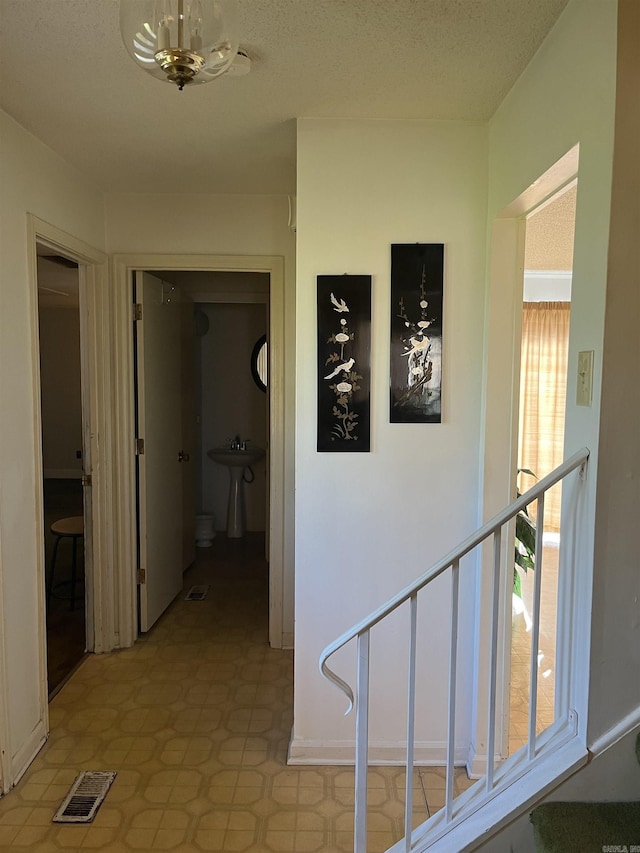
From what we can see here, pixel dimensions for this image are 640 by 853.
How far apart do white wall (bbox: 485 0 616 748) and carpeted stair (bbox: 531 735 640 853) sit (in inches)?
7.3

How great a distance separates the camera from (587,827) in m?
1.38

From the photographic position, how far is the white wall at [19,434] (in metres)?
2.19

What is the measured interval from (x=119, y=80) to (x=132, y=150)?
25.3 inches

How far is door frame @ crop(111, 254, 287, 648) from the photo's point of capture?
10.4 feet

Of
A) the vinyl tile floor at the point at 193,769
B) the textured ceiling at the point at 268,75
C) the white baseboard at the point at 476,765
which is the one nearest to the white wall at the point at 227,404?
the vinyl tile floor at the point at 193,769

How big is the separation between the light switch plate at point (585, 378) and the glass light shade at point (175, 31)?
1.08 meters

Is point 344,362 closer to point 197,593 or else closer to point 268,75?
point 268,75

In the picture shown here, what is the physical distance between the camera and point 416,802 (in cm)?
215

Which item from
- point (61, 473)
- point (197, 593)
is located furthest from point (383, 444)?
point (61, 473)

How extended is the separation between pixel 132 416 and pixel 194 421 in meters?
1.41

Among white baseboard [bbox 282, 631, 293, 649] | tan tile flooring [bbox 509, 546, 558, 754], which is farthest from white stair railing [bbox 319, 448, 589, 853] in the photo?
white baseboard [bbox 282, 631, 293, 649]

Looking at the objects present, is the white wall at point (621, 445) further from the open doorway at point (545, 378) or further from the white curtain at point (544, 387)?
the white curtain at point (544, 387)

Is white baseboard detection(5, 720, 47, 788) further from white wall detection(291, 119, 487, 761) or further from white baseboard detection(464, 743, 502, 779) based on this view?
white baseboard detection(464, 743, 502, 779)

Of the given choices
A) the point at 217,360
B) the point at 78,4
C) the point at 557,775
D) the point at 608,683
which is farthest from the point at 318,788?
the point at 217,360
